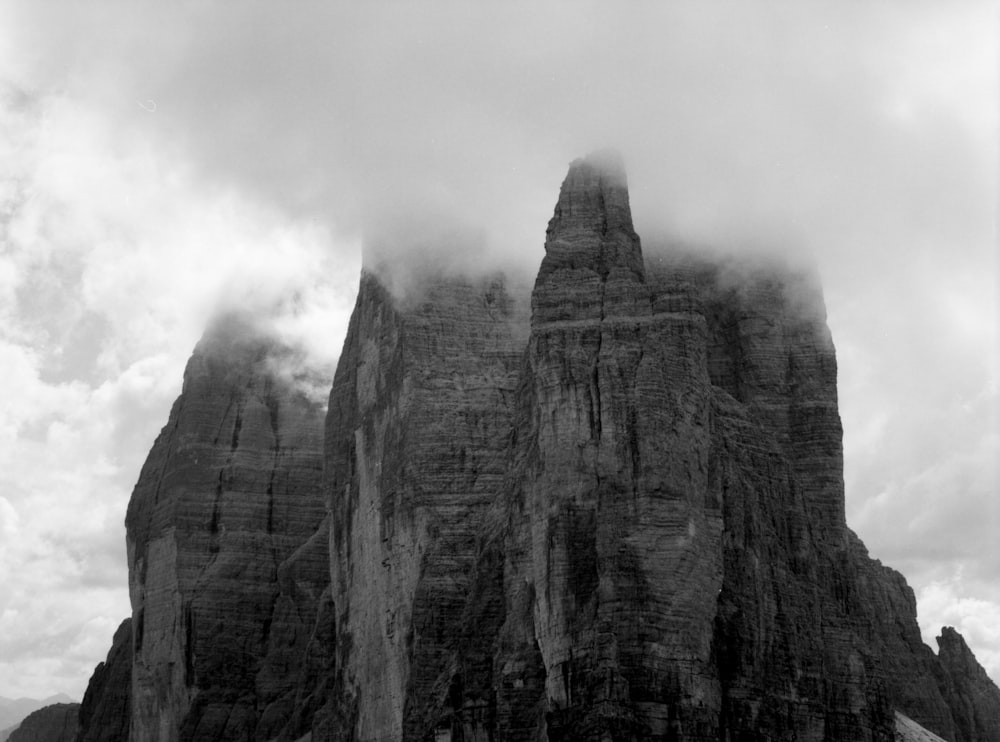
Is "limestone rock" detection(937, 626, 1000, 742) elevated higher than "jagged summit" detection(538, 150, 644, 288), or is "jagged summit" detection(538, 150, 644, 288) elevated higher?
"jagged summit" detection(538, 150, 644, 288)

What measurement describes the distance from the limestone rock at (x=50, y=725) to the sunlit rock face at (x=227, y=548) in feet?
99.3

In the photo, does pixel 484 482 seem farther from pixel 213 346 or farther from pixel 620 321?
pixel 213 346

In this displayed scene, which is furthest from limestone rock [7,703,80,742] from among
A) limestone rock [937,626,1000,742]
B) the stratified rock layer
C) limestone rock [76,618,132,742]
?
limestone rock [937,626,1000,742]

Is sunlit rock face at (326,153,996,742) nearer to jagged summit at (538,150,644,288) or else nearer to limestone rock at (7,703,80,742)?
jagged summit at (538,150,644,288)

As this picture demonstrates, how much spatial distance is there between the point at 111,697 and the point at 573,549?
71.1m

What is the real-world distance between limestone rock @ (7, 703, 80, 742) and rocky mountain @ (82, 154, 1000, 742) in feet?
116

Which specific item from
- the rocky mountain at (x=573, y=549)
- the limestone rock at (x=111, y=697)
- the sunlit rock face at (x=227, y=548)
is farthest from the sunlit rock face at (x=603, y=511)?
the limestone rock at (x=111, y=697)

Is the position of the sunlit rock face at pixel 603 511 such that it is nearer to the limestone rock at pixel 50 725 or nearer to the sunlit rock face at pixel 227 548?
the sunlit rock face at pixel 227 548

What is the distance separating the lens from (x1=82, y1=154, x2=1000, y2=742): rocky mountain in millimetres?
84312

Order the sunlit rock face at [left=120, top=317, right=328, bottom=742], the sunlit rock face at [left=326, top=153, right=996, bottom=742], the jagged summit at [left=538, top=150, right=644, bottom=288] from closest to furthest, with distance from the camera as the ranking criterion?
the sunlit rock face at [left=326, top=153, right=996, bottom=742] < the jagged summit at [left=538, top=150, right=644, bottom=288] < the sunlit rock face at [left=120, top=317, right=328, bottom=742]

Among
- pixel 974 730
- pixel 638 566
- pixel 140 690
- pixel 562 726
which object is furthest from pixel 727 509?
pixel 140 690

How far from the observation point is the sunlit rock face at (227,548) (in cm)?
12950

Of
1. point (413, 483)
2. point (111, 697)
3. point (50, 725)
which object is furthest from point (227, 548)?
point (50, 725)

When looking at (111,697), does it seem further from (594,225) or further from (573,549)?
(573,549)
